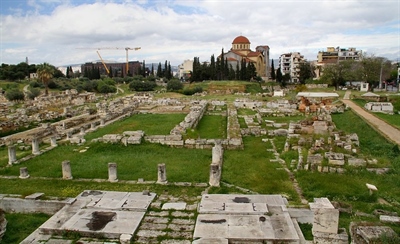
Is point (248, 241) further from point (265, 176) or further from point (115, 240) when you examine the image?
point (265, 176)

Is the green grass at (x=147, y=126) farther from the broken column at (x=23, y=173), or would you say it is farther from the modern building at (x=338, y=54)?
the modern building at (x=338, y=54)

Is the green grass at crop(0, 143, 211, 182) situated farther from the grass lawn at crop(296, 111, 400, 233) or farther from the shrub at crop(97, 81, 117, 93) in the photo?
the shrub at crop(97, 81, 117, 93)

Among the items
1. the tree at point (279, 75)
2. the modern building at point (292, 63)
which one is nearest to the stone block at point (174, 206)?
the tree at point (279, 75)

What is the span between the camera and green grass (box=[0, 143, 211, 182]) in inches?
513

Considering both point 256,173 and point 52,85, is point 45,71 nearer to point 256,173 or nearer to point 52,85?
point 52,85

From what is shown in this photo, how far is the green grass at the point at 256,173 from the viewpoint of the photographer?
1157 centimetres

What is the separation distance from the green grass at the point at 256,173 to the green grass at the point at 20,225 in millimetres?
6450

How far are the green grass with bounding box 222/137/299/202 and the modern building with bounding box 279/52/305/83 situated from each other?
80.3 metres

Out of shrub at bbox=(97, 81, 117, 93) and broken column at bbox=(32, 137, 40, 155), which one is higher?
shrub at bbox=(97, 81, 117, 93)

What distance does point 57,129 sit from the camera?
24.1 metres

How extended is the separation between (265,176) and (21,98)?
44395 millimetres

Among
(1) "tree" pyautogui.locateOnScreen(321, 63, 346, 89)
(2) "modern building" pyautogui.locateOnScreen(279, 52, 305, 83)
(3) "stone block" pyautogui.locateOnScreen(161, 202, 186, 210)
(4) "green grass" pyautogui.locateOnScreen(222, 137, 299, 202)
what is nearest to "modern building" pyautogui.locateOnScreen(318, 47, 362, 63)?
(2) "modern building" pyautogui.locateOnScreen(279, 52, 305, 83)

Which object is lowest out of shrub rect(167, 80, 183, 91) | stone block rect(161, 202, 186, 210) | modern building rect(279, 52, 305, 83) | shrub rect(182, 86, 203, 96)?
stone block rect(161, 202, 186, 210)

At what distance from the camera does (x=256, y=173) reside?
520 inches
